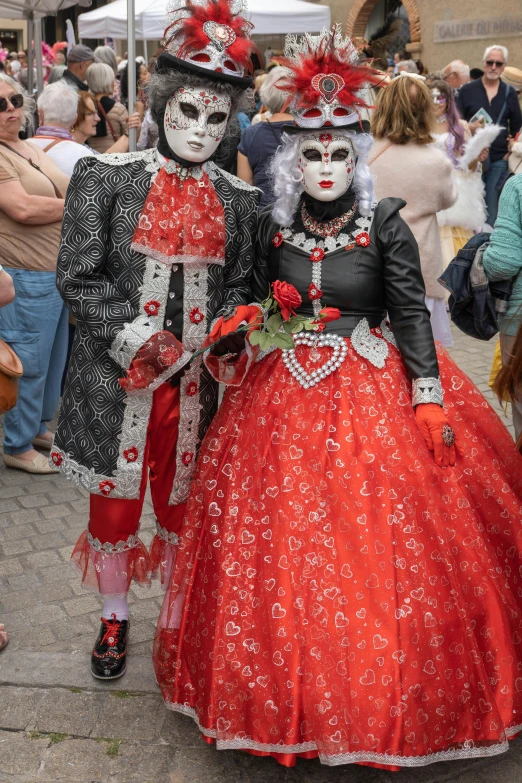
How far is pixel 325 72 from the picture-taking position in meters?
2.71

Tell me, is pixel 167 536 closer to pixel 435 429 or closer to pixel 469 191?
pixel 435 429

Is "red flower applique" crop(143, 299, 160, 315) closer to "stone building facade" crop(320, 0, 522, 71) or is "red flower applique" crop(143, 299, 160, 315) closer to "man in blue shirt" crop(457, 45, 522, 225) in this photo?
"man in blue shirt" crop(457, 45, 522, 225)

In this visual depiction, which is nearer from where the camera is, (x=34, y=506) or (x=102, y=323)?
(x=102, y=323)

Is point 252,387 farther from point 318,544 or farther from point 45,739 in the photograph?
point 45,739

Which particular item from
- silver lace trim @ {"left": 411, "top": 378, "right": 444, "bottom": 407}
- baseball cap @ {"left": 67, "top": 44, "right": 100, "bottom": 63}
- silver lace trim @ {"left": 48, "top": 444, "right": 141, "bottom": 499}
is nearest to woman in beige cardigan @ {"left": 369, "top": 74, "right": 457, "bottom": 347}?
silver lace trim @ {"left": 411, "top": 378, "right": 444, "bottom": 407}

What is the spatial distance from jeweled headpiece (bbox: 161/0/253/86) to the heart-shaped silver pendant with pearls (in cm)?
80

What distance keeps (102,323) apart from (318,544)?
94cm

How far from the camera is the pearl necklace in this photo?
9.25 ft

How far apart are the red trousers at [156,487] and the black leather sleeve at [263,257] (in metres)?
0.42

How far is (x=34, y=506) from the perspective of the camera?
453 centimetres

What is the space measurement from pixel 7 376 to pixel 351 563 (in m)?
1.41

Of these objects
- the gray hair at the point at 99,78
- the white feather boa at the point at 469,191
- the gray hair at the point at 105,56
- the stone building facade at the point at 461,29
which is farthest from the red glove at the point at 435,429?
the stone building facade at the point at 461,29

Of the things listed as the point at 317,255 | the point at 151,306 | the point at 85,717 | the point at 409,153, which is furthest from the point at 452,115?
the point at 85,717

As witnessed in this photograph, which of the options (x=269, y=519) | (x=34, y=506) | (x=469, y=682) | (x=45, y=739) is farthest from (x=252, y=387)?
(x=34, y=506)
